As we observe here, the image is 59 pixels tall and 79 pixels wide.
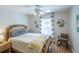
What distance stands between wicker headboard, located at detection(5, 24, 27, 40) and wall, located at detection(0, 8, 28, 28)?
6cm

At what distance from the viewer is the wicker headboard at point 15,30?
1314 millimetres

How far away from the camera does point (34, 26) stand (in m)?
1.44

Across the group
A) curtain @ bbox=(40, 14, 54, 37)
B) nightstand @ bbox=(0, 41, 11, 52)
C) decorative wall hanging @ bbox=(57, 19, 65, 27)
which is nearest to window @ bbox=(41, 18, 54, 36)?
curtain @ bbox=(40, 14, 54, 37)

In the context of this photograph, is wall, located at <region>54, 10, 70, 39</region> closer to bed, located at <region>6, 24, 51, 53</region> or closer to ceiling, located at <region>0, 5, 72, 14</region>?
ceiling, located at <region>0, 5, 72, 14</region>

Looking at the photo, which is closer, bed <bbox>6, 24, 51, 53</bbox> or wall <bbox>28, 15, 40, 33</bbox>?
bed <bbox>6, 24, 51, 53</bbox>

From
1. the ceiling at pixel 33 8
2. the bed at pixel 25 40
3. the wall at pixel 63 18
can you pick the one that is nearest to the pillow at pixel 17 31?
the bed at pixel 25 40

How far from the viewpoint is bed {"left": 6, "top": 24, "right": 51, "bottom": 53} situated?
130 centimetres

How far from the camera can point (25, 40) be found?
4.35 feet

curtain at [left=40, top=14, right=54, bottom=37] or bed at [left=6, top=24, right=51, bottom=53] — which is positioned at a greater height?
curtain at [left=40, top=14, right=54, bottom=37]

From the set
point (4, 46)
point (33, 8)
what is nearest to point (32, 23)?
point (33, 8)

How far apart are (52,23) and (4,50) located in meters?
0.88

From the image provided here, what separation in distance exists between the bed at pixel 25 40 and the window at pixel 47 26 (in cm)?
8
